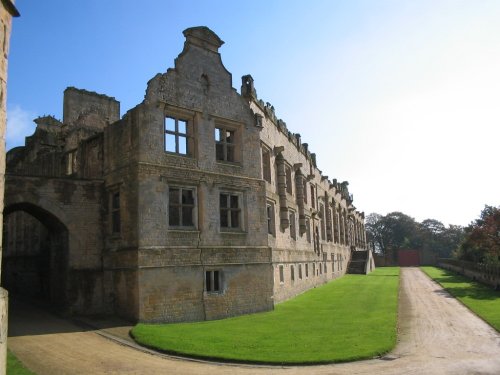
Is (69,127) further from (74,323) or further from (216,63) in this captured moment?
(74,323)

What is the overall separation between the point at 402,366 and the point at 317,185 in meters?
31.4

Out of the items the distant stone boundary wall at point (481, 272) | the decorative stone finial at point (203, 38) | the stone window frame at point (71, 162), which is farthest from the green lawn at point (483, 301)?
the stone window frame at point (71, 162)

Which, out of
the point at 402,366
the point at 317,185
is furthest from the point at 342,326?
the point at 317,185

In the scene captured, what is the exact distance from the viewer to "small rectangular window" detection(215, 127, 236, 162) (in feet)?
68.9

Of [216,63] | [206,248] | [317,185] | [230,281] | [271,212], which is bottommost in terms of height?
[230,281]

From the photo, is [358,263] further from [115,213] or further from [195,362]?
[195,362]

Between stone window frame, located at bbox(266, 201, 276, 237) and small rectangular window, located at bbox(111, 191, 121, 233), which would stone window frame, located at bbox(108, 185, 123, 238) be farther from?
stone window frame, located at bbox(266, 201, 276, 237)

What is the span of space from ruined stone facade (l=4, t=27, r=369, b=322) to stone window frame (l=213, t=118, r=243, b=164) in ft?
0.17

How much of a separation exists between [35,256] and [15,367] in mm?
15858

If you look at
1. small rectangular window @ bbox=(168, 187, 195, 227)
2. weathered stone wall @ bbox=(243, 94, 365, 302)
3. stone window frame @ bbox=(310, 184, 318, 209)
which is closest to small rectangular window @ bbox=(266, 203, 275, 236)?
weathered stone wall @ bbox=(243, 94, 365, 302)

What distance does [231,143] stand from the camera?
70.9 feet

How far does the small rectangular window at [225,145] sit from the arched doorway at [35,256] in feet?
25.6

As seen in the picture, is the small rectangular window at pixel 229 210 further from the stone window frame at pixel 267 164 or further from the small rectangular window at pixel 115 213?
the stone window frame at pixel 267 164

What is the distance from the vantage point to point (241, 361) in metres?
11.6
